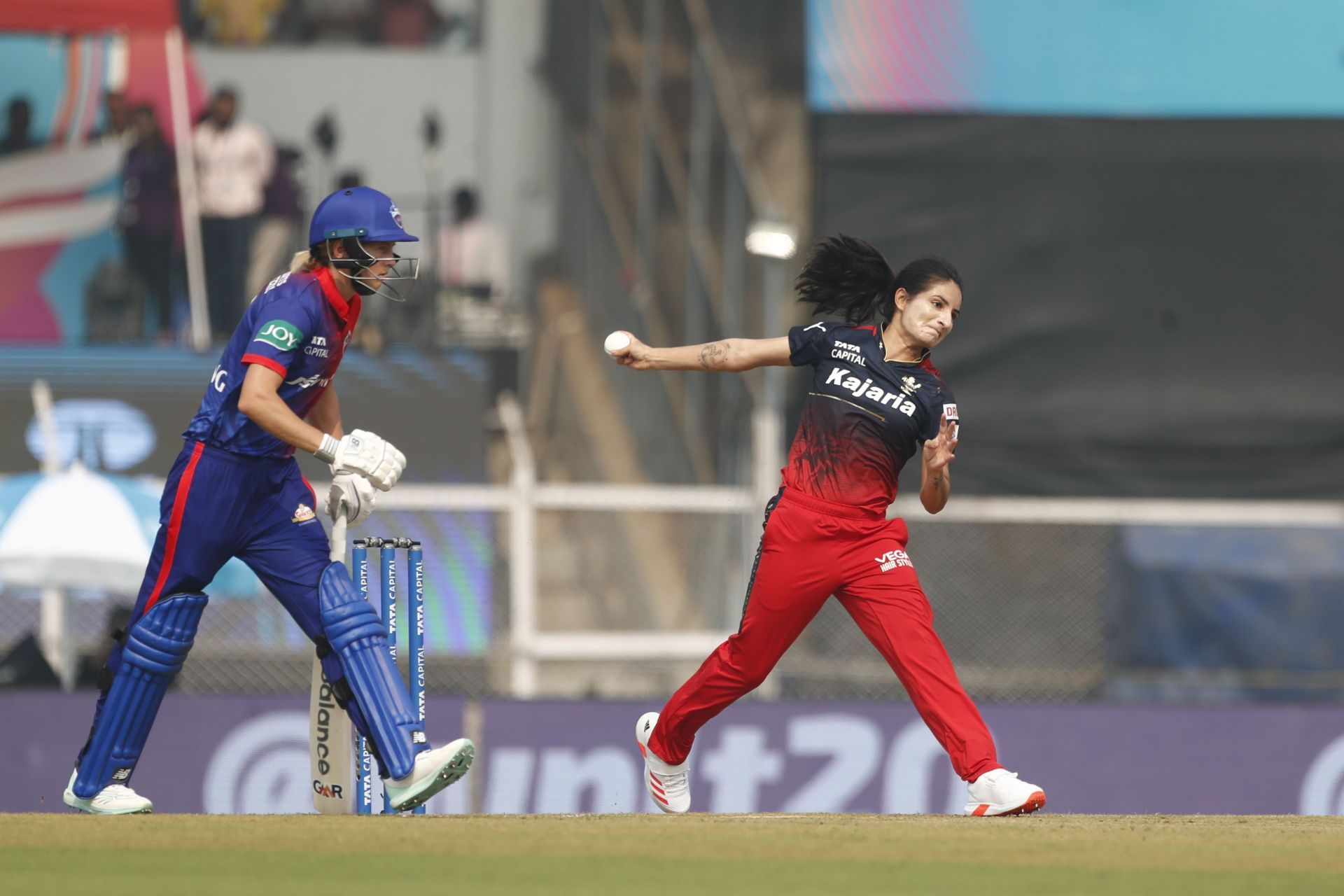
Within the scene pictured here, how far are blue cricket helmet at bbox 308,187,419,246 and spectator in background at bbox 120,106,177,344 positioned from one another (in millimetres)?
9009

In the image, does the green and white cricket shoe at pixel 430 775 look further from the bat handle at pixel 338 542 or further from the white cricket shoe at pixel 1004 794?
the white cricket shoe at pixel 1004 794

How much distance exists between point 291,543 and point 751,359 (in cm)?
147

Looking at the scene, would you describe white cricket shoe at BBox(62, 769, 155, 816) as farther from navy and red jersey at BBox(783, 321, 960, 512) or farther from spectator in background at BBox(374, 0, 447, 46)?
spectator in background at BBox(374, 0, 447, 46)

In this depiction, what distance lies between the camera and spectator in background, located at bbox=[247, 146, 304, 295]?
46.8 feet

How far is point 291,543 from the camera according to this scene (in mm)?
5676

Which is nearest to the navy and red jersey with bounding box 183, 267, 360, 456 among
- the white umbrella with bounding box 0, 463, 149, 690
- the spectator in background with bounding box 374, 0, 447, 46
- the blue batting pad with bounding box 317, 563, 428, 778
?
the blue batting pad with bounding box 317, 563, 428, 778

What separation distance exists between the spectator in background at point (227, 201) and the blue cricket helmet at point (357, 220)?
869 centimetres

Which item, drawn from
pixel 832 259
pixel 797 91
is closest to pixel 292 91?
pixel 797 91

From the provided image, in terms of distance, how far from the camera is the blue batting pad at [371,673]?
17.5 feet

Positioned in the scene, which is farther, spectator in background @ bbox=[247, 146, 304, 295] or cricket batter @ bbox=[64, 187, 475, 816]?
spectator in background @ bbox=[247, 146, 304, 295]

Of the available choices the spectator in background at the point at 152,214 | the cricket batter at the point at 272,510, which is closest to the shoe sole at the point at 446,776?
the cricket batter at the point at 272,510

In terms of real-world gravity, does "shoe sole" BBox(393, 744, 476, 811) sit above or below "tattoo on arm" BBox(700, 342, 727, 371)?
below

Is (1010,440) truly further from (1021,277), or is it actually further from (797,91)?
(797,91)

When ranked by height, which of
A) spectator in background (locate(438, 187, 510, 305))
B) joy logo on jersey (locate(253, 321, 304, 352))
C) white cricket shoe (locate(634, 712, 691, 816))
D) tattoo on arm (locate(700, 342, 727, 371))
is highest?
spectator in background (locate(438, 187, 510, 305))
